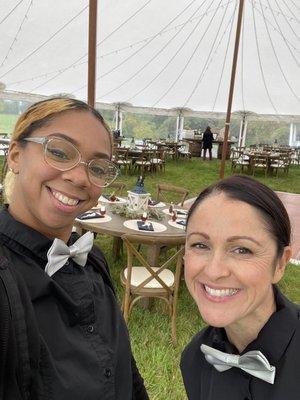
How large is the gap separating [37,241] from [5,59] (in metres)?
11.5

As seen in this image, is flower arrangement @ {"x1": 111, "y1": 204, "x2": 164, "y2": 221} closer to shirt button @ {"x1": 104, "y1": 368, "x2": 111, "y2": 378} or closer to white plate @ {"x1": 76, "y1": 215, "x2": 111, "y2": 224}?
white plate @ {"x1": 76, "y1": 215, "x2": 111, "y2": 224}

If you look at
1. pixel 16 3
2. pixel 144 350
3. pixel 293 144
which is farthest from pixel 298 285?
pixel 293 144

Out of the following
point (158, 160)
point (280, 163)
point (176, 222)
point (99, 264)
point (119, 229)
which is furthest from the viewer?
point (280, 163)

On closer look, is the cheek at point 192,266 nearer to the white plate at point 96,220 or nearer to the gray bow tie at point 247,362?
the gray bow tie at point 247,362

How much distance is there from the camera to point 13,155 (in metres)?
0.99

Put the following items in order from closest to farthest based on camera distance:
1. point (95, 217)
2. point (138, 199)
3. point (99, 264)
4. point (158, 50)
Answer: point (99, 264) < point (95, 217) < point (138, 199) < point (158, 50)

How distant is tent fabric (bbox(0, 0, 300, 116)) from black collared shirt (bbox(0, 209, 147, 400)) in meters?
9.69

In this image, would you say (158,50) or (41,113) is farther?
(158,50)

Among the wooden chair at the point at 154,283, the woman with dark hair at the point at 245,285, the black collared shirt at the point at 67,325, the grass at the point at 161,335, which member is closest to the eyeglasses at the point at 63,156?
the black collared shirt at the point at 67,325

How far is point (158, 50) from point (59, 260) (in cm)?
1286

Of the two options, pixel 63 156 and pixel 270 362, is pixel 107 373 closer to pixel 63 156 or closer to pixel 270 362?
pixel 270 362

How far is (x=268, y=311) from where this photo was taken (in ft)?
3.19

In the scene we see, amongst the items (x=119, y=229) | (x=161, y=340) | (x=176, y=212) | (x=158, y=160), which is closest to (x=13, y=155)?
(x=119, y=229)

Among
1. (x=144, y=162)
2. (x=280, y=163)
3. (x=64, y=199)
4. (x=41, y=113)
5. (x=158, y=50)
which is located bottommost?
(x=144, y=162)
